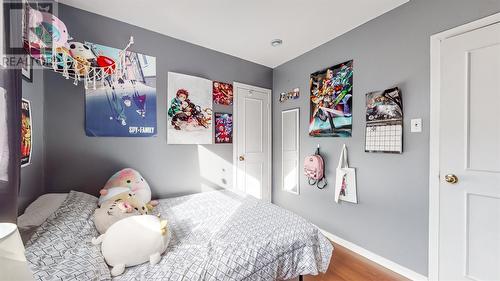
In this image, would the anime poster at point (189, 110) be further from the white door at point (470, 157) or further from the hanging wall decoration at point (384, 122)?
the white door at point (470, 157)

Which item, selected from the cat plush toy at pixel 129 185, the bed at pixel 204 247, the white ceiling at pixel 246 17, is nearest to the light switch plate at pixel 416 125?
the white ceiling at pixel 246 17

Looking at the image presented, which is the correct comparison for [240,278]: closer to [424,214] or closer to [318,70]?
[424,214]

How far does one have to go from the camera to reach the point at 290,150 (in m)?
2.94

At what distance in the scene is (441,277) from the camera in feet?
5.09

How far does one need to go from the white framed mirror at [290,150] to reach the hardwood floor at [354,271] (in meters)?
1.02

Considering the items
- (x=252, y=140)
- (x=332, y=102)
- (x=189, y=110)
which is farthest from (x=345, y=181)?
(x=189, y=110)

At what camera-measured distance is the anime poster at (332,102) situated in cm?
217

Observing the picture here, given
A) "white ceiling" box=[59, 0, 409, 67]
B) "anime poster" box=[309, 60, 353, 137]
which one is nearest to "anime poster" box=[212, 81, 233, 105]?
"white ceiling" box=[59, 0, 409, 67]

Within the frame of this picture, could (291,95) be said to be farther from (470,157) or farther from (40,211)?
(40,211)

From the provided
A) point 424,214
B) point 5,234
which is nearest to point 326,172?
point 424,214

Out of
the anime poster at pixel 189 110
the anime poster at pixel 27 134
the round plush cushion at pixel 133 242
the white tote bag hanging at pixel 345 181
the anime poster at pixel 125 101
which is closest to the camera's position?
the round plush cushion at pixel 133 242

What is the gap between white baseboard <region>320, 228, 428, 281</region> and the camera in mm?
1688

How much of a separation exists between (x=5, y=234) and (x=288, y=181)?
2.81 metres

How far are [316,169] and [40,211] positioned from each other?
244cm
